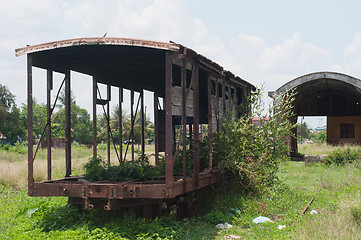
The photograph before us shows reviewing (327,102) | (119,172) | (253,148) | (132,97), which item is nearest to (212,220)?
(119,172)

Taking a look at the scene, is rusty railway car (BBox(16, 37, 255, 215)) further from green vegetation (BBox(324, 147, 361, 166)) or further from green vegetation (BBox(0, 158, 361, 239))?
green vegetation (BBox(324, 147, 361, 166))

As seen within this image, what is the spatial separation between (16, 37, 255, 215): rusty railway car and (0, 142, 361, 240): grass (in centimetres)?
41

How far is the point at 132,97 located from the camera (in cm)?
1145

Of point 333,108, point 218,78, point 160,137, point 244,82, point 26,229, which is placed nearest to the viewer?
point 26,229

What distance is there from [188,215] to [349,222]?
3.40 meters

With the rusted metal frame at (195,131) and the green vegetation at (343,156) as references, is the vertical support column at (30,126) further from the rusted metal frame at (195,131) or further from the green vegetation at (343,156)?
the green vegetation at (343,156)

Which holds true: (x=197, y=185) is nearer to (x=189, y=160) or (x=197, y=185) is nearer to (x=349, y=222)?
(x=189, y=160)

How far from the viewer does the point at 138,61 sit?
9.25m

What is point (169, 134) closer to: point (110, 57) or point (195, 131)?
point (195, 131)

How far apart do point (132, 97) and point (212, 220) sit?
517 centimetres

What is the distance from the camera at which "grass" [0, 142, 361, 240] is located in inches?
257

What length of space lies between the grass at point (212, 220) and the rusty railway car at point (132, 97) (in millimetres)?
415

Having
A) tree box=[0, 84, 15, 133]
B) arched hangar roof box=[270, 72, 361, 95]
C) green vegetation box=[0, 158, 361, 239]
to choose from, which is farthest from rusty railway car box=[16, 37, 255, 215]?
tree box=[0, 84, 15, 133]

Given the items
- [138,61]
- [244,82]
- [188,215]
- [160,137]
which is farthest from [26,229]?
[244,82]
